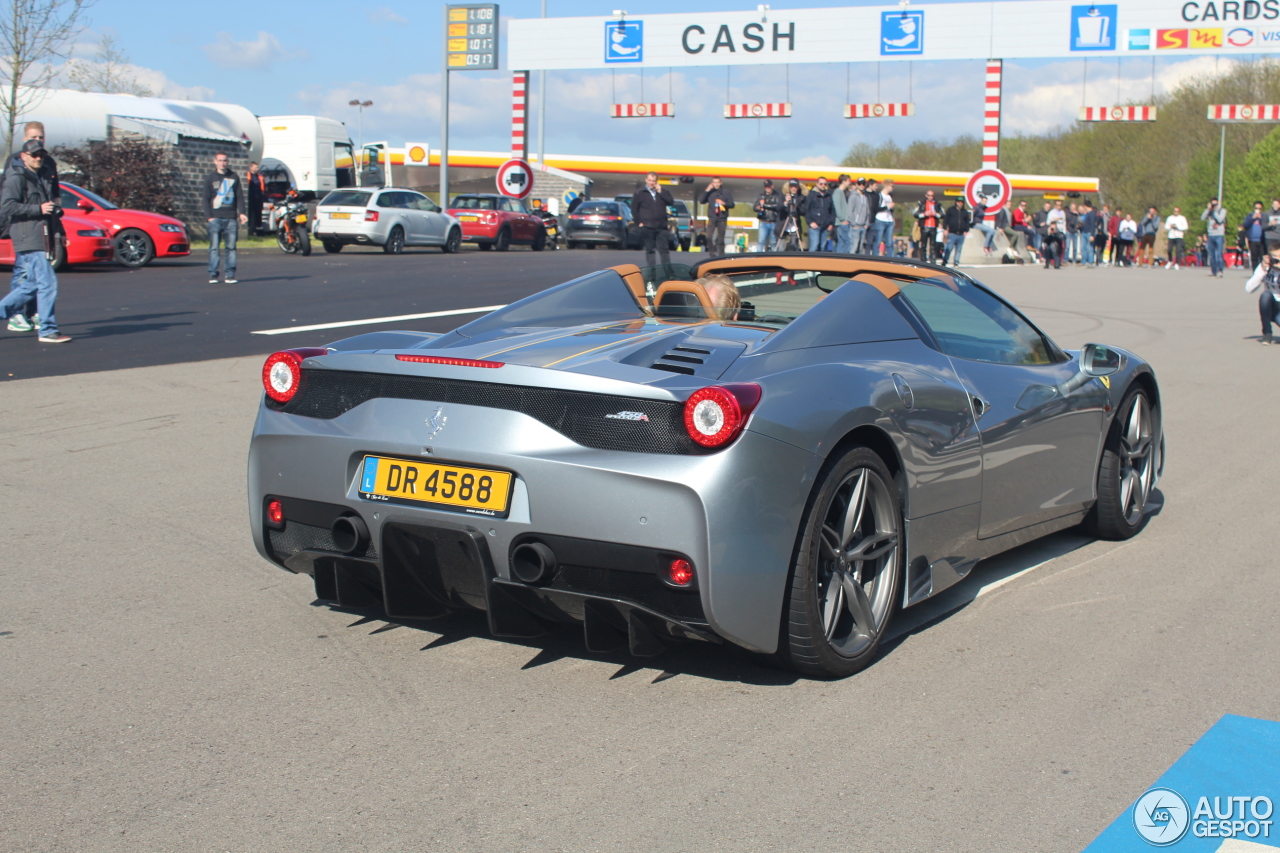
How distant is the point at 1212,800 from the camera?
299 cm

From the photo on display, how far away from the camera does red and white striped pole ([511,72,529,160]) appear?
41.6m

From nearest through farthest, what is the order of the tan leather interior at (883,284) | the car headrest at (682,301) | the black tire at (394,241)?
the tan leather interior at (883,284)
the car headrest at (682,301)
the black tire at (394,241)

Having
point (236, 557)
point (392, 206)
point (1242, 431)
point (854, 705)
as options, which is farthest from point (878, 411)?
point (392, 206)

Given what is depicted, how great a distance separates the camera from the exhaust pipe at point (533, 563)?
11.0 ft

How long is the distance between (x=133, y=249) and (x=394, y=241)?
7.20 metres

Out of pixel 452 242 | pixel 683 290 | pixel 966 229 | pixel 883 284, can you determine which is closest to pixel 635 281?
pixel 683 290

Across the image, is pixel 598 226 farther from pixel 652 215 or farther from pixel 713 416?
pixel 713 416

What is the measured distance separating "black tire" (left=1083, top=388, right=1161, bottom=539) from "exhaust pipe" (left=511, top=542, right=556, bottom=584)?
3078 millimetres

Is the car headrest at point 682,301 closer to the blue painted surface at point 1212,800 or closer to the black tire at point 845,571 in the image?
the black tire at point 845,571

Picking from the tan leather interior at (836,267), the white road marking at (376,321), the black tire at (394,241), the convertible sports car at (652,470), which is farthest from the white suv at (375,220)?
the convertible sports car at (652,470)

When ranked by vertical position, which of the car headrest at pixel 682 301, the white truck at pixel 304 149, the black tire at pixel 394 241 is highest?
the white truck at pixel 304 149

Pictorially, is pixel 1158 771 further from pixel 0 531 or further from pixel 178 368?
pixel 178 368

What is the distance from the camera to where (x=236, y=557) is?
16.5ft

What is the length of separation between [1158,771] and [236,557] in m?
3.56
